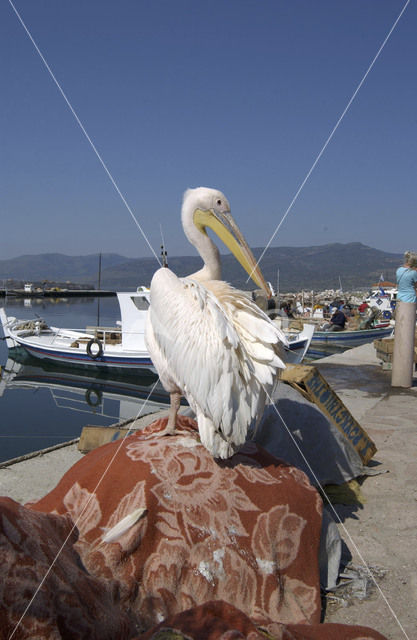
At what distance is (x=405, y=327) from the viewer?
718 cm

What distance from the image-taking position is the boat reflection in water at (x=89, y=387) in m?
13.1

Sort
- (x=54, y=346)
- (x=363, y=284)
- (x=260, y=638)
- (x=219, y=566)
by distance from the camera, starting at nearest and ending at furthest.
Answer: (x=260, y=638) → (x=219, y=566) → (x=54, y=346) → (x=363, y=284)

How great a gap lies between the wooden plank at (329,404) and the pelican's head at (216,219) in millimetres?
1284

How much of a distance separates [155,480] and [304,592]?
0.89 meters

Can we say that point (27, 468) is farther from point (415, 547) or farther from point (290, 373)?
point (415, 547)

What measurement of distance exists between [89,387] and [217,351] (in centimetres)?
1378

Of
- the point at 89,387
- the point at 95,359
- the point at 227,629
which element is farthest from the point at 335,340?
the point at 227,629

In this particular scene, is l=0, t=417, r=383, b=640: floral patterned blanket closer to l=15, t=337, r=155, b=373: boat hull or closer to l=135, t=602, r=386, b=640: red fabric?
l=135, t=602, r=386, b=640: red fabric

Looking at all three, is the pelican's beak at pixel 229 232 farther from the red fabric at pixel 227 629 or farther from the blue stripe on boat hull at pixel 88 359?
the blue stripe on boat hull at pixel 88 359

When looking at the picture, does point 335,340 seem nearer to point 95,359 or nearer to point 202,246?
point 95,359

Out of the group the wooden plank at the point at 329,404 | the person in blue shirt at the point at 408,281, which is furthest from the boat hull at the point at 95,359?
the wooden plank at the point at 329,404

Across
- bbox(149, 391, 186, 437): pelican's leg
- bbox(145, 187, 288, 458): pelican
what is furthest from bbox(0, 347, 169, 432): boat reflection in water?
bbox(145, 187, 288, 458): pelican

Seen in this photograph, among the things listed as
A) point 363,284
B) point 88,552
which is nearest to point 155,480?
point 88,552

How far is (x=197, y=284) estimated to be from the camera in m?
2.93
